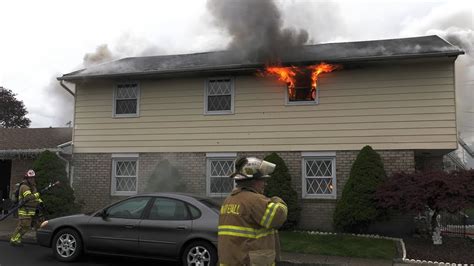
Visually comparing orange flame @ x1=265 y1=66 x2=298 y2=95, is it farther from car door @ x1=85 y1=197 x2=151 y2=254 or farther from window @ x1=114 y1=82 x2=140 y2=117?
car door @ x1=85 y1=197 x2=151 y2=254

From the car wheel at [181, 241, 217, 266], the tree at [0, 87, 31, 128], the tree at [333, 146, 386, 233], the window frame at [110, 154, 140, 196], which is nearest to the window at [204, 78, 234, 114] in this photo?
the window frame at [110, 154, 140, 196]

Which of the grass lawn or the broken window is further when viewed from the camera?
the broken window

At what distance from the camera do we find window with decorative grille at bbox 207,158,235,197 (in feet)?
40.3

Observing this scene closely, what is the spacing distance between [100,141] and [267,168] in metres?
10.8

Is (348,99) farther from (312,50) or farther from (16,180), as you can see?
(16,180)

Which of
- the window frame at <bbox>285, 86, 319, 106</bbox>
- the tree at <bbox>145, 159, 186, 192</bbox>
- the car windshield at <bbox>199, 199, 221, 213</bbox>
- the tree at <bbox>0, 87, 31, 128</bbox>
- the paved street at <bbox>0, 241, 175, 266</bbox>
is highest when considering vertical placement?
the tree at <bbox>0, 87, 31, 128</bbox>

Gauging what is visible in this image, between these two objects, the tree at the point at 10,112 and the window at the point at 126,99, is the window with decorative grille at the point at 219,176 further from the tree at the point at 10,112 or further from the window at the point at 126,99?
the tree at the point at 10,112

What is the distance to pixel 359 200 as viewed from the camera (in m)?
10.2

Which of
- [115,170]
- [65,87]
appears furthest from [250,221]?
[65,87]

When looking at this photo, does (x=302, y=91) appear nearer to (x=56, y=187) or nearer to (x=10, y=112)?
(x=56, y=187)

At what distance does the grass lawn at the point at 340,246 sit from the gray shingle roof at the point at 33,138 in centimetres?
804

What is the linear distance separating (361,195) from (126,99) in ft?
24.3

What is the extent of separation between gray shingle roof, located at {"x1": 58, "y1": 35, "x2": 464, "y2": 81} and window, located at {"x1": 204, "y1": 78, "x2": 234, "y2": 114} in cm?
56

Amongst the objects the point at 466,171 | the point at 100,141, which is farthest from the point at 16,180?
the point at 466,171
